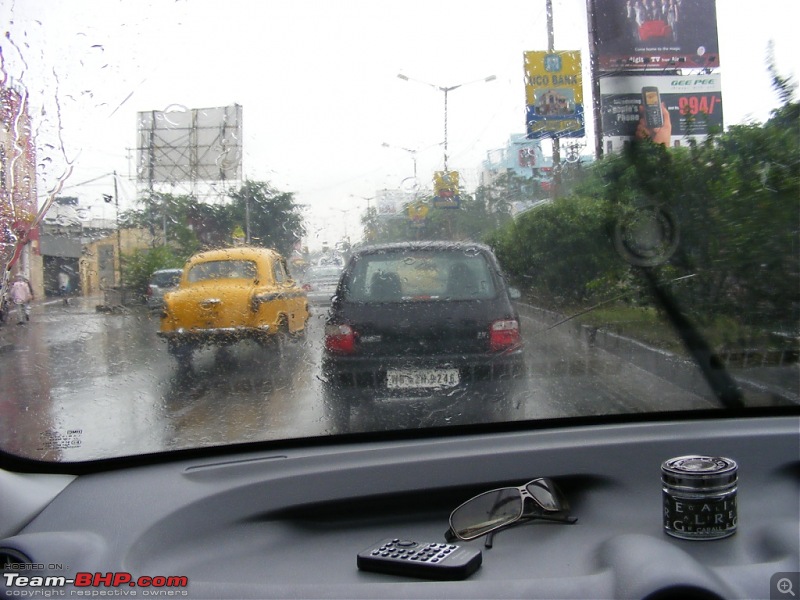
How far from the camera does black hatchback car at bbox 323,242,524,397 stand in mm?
4277

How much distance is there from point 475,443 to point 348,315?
1414 mm

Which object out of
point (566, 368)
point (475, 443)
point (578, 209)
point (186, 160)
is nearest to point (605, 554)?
point (475, 443)

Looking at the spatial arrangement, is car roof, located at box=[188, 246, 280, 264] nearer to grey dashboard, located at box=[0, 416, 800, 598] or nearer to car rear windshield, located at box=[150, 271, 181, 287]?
car rear windshield, located at box=[150, 271, 181, 287]

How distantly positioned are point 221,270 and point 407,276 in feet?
3.46

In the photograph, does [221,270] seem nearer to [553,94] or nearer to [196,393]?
[196,393]

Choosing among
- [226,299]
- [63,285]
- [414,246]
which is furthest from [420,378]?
[63,285]

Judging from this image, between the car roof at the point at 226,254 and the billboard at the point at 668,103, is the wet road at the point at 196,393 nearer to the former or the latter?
the car roof at the point at 226,254

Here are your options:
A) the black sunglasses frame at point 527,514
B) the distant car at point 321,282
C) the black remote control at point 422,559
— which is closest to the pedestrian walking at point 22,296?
the distant car at point 321,282

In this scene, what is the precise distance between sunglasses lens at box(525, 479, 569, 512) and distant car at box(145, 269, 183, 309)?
2244mm

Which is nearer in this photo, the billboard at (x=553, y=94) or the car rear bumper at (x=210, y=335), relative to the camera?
the car rear bumper at (x=210, y=335)

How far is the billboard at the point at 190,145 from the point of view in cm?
383

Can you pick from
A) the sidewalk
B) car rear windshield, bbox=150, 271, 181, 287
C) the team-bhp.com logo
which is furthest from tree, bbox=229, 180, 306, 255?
the team-bhp.com logo

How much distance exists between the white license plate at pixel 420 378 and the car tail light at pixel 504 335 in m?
0.37

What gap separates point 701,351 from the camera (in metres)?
4.47
